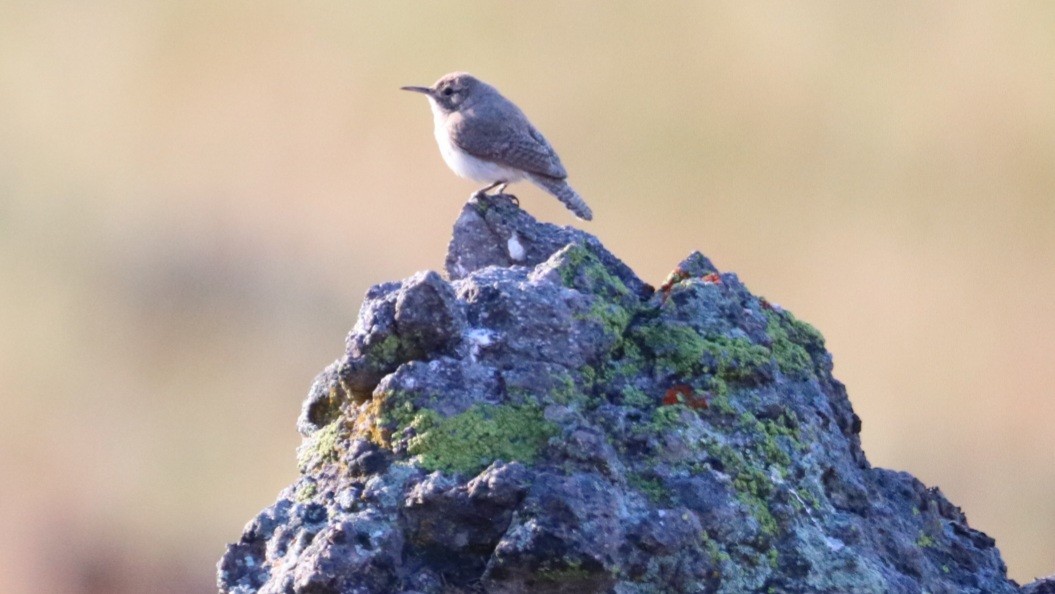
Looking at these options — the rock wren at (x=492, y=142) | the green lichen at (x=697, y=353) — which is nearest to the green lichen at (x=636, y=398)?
the green lichen at (x=697, y=353)

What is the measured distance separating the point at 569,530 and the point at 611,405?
23.8 inches

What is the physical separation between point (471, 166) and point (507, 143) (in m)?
0.28

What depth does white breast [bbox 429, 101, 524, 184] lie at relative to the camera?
28.3 ft

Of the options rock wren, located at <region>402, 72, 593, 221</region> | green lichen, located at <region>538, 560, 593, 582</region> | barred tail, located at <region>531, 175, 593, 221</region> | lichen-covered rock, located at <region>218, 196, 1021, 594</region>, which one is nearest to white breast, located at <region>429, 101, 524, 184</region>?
rock wren, located at <region>402, 72, 593, 221</region>

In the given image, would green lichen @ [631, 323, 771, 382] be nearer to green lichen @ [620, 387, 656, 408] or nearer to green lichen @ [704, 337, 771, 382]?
green lichen @ [704, 337, 771, 382]

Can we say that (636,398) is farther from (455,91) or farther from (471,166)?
(455,91)

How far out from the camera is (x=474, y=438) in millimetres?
3986

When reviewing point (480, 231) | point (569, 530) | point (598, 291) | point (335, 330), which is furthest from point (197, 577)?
point (569, 530)

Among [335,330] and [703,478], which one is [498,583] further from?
[335,330]

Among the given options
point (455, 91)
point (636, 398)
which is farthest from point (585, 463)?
point (455, 91)

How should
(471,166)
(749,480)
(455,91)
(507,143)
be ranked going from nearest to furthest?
(749,480) < (507,143) < (471,166) < (455,91)

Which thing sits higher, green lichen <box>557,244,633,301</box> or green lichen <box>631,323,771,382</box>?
green lichen <box>557,244,633,301</box>

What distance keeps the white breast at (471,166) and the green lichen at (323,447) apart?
4.48m

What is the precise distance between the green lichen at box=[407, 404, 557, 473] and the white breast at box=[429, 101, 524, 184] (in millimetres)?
4651
